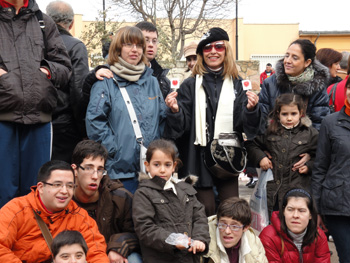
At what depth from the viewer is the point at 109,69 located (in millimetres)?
4391

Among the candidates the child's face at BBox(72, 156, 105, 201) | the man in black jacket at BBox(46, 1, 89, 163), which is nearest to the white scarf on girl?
the child's face at BBox(72, 156, 105, 201)

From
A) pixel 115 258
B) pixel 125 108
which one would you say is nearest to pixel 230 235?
pixel 115 258

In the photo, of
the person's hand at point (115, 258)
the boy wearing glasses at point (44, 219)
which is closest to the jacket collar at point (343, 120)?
the person's hand at point (115, 258)

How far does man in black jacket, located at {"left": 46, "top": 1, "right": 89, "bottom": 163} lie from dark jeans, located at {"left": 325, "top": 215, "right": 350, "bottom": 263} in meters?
2.51

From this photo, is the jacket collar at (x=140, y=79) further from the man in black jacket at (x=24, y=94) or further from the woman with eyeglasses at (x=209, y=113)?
the man in black jacket at (x=24, y=94)

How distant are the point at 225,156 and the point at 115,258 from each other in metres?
1.32

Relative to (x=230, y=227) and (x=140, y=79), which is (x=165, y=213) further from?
(x=140, y=79)

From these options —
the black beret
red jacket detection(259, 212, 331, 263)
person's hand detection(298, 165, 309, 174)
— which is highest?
the black beret

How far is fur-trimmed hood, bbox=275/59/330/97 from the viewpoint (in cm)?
471

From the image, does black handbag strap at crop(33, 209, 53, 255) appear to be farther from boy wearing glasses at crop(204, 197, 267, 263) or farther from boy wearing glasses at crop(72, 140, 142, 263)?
boy wearing glasses at crop(204, 197, 267, 263)

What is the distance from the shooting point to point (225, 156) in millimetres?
4301

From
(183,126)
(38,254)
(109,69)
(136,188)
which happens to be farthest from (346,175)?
(38,254)

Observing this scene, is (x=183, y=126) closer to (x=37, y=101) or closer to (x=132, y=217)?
→ (x=132, y=217)

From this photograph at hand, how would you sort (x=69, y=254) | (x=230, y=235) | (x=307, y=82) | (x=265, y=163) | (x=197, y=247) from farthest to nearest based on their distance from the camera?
(x=307, y=82), (x=265, y=163), (x=230, y=235), (x=197, y=247), (x=69, y=254)
